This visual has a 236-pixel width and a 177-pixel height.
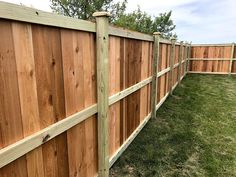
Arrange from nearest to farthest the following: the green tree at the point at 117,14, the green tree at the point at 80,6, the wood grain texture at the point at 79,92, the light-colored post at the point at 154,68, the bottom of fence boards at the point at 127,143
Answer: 1. the wood grain texture at the point at 79,92
2. the bottom of fence boards at the point at 127,143
3. the light-colored post at the point at 154,68
4. the green tree at the point at 80,6
5. the green tree at the point at 117,14

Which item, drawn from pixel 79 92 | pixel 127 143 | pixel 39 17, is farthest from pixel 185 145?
pixel 39 17

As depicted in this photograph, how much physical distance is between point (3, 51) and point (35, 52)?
23 centimetres

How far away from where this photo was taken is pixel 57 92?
150cm

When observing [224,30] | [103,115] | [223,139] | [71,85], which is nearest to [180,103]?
[223,139]

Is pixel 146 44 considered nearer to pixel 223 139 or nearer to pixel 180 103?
pixel 223 139

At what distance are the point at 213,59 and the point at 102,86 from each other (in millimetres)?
11705

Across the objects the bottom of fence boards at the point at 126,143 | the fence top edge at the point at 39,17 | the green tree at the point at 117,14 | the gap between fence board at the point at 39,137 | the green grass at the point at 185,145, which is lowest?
the green grass at the point at 185,145

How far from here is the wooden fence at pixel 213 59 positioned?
11.5 meters

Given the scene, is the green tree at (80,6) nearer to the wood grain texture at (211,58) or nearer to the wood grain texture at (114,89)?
the wood grain texture at (211,58)

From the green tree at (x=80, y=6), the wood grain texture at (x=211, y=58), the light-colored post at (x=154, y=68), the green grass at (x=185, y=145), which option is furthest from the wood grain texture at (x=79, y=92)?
the green tree at (x=80, y=6)

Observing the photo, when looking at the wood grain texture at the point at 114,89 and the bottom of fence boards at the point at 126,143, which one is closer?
the wood grain texture at the point at 114,89

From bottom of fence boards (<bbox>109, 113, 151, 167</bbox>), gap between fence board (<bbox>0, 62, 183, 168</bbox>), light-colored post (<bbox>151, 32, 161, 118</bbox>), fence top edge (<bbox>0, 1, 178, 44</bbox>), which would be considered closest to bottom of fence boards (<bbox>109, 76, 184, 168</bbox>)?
bottom of fence boards (<bbox>109, 113, 151, 167</bbox>)

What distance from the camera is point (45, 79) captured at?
138 centimetres

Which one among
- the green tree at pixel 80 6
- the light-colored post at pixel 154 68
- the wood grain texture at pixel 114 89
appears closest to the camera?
the wood grain texture at pixel 114 89
